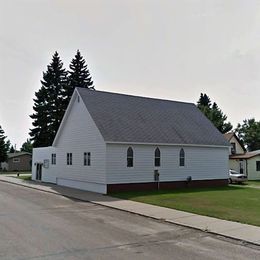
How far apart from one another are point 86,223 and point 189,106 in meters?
26.3

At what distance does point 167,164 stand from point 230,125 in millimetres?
51840

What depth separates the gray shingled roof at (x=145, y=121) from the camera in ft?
85.4

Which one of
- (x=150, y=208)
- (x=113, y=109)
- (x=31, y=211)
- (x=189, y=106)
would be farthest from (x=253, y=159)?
(x=31, y=211)

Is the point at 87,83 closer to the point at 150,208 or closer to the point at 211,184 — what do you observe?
the point at 211,184

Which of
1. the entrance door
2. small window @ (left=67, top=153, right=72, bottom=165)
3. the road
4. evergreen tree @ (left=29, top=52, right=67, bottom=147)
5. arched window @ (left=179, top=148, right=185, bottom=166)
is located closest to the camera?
the road

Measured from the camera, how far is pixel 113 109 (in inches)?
1116

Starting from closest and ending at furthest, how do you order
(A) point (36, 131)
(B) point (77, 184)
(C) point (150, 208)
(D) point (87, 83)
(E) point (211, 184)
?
(C) point (150, 208), (B) point (77, 184), (E) point (211, 184), (A) point (36, 131), (D) point (87, 83)

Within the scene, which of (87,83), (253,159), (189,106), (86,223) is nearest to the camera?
(86,223)

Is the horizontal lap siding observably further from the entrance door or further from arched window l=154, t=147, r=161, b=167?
the entrance door

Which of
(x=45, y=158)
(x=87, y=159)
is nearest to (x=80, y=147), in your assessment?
(x=87, y=159)

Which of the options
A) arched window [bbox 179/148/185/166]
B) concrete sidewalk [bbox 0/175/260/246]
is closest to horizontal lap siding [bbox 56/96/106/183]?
concrete sidewalk [bbox 0/175/260/246]

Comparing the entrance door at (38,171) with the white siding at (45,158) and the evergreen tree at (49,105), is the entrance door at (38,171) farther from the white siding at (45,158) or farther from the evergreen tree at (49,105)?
the evergreen tree at (49,105)

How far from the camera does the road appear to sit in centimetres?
826

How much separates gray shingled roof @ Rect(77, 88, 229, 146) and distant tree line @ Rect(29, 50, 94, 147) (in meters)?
19.9
